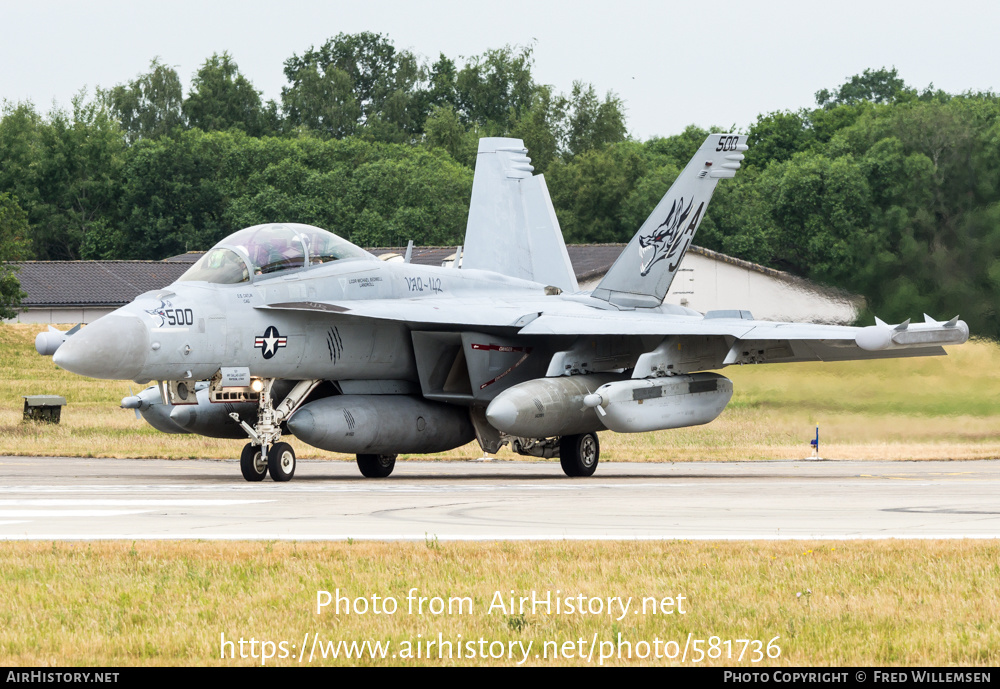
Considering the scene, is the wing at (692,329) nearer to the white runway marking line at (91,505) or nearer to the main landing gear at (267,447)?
the main landing gear at (267,447)

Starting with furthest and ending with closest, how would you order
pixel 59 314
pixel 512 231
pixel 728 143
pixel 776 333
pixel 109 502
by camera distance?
pixel 59 314 < pixel 512 231 < pixel 728 143 < pixel 776 333 < pixel 109 502

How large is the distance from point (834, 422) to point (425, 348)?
23.8 feet

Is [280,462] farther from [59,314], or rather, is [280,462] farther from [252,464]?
[59,314]

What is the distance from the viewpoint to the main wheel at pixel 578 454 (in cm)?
1944

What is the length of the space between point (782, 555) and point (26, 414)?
74.3ft

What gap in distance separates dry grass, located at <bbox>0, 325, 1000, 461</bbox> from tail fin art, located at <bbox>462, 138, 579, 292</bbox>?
3528 millimetres

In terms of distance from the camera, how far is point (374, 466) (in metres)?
19.2

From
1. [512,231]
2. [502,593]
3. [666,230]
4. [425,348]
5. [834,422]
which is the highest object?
[666,230]

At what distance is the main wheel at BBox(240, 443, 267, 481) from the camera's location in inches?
669

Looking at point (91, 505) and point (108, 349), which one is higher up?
point (108, 349)

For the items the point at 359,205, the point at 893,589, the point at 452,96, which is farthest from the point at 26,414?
the point at 452,96

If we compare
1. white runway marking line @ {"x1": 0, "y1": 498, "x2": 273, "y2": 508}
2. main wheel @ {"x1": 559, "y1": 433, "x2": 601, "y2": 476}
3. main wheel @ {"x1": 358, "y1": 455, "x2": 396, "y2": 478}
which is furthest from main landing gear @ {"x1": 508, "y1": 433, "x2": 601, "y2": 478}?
white runway marking line @ {"x1": 0, "y1": 498, "x2": 273, "y2": 508}

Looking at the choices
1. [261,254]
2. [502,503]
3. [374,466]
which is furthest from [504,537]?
[374,466]

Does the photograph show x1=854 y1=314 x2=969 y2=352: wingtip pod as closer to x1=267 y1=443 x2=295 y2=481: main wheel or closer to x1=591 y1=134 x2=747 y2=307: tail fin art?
x1=591 y1=134 x2=747 y2=307: tail fin art
